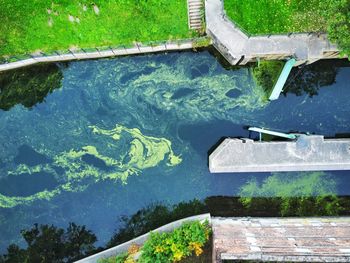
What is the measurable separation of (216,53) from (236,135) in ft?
17.9

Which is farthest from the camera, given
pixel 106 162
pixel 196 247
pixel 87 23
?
pixel 106 162

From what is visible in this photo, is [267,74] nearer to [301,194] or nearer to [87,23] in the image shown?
[301,194]

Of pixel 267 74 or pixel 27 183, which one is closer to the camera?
pixel 267 74

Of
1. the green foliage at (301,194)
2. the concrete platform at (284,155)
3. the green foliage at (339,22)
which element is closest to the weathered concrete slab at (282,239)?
the green foliage at (301,194)

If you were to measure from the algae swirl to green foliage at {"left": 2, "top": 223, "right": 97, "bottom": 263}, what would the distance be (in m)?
2.23

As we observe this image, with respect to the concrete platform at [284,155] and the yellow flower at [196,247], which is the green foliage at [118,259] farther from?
the concrete platform at [284,155]

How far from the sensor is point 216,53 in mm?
26172

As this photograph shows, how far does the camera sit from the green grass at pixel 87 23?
25.0 meters

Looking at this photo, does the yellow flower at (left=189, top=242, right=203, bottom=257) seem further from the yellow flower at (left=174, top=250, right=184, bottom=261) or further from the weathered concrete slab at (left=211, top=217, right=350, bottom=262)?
the weathered concrete slab at (left=211, top=217, right=350, bottom=262)

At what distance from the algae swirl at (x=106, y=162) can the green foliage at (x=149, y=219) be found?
8.27 feet

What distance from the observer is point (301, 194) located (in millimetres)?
26109

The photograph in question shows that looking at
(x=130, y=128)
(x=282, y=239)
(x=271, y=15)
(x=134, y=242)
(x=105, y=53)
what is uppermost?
(x=271, y=15)

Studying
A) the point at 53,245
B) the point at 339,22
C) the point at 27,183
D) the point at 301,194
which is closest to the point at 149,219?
the point at 53,245

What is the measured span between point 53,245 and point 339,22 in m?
21.8
